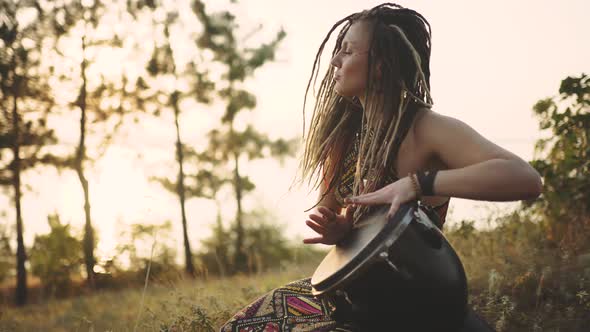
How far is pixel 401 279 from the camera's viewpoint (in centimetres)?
163

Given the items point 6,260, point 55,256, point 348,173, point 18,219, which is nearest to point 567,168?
point 348,173

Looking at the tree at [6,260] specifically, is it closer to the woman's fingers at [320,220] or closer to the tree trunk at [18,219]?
the tree trunk at [18,219]

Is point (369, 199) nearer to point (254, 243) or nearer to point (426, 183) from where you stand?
point (426, 183)

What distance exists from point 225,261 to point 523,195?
1666 centimetres

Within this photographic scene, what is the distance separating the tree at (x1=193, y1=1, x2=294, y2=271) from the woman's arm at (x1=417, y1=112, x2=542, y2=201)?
14135 mm

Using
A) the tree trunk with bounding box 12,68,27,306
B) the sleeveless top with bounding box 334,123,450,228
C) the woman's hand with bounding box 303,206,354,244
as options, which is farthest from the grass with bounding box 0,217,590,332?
the tree trunk with bounding box 12,68,27,306

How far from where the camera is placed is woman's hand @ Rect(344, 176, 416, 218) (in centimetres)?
174

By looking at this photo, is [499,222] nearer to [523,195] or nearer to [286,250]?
[523,195]

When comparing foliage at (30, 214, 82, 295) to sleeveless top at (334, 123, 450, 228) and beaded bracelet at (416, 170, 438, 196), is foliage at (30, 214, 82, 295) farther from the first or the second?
beaded bracelet at (416, 170, 438, 196)

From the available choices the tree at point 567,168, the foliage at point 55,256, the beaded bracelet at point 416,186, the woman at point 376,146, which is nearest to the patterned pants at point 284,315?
the woman at point 376,146

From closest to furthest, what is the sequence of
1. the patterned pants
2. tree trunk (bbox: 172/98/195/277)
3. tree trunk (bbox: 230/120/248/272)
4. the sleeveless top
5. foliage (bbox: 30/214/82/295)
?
the patterned pants, the sleeveless top, foliage (bbox: 30/214/82/295), tree trunk (bbox: 172/98/195/277), tree trunk (bbox: 230/120/248/272)

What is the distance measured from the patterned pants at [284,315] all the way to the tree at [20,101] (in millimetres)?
11794

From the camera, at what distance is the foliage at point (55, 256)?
11.2 meters

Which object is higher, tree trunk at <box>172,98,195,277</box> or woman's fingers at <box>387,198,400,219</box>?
woman's fingers at <box>387,198,400,219</box>
